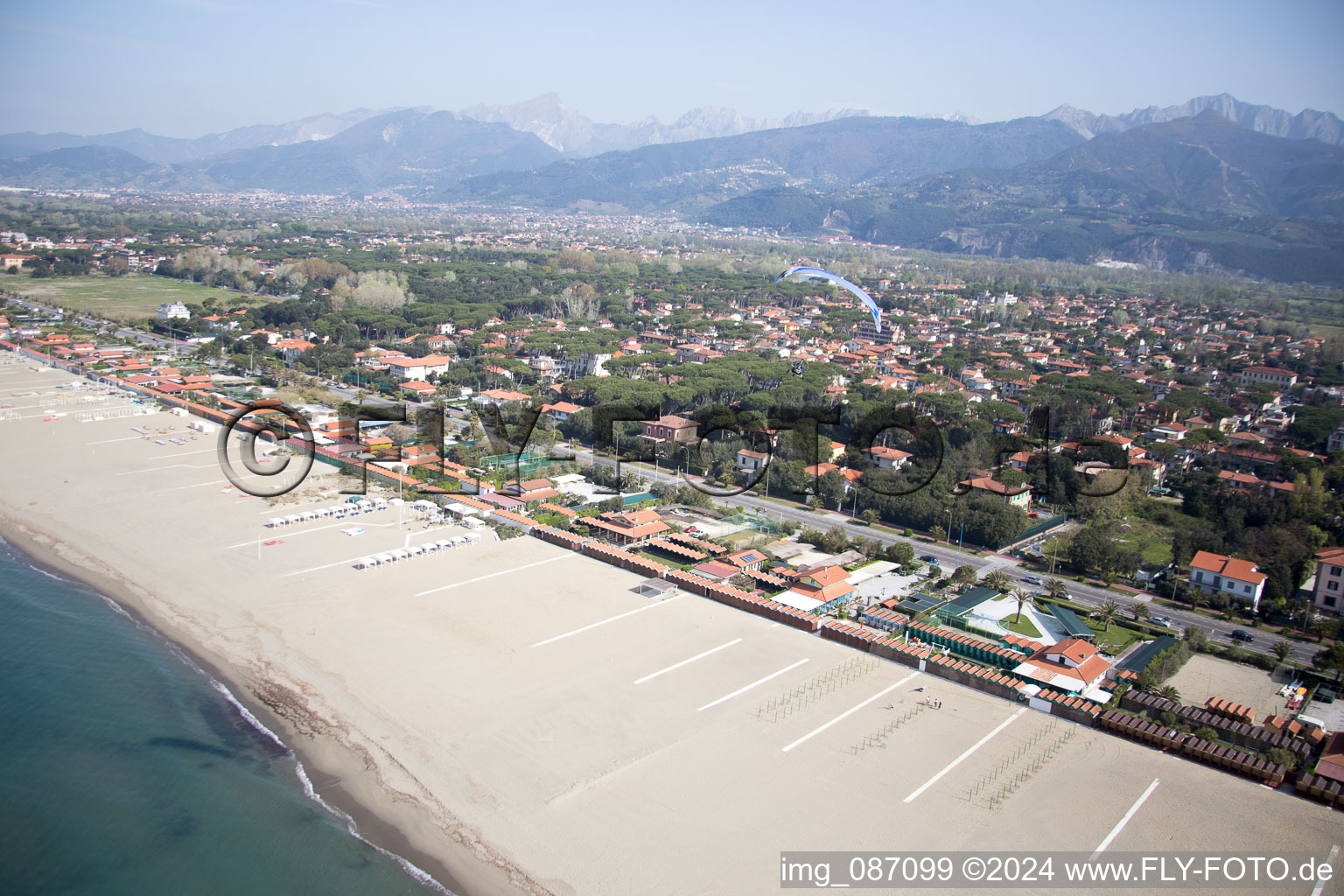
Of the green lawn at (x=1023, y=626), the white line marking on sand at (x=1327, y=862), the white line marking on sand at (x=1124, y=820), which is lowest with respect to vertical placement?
the green lawn at (x=1023, y=626)

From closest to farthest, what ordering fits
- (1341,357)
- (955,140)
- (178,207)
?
(1341,357)
(178,207)
(955,140)

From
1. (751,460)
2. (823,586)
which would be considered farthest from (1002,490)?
(823,586)

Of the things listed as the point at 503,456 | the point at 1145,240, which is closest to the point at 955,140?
the point at 1145,240

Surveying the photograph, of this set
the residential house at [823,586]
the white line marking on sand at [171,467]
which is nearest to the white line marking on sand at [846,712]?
the residential house at [823,586]

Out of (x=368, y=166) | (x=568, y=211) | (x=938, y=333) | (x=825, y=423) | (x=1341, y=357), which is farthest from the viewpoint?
(x=368, y=166)

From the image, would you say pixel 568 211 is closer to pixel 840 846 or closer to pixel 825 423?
pixel 825 423

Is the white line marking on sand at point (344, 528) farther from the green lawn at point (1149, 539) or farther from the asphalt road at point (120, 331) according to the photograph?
the asphalt road at point (120, 331)

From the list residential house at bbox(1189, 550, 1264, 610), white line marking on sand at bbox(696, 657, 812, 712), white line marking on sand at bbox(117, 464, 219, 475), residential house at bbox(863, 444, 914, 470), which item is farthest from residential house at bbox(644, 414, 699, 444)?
residential house at bbox(1189, 550, 1264, 610)
